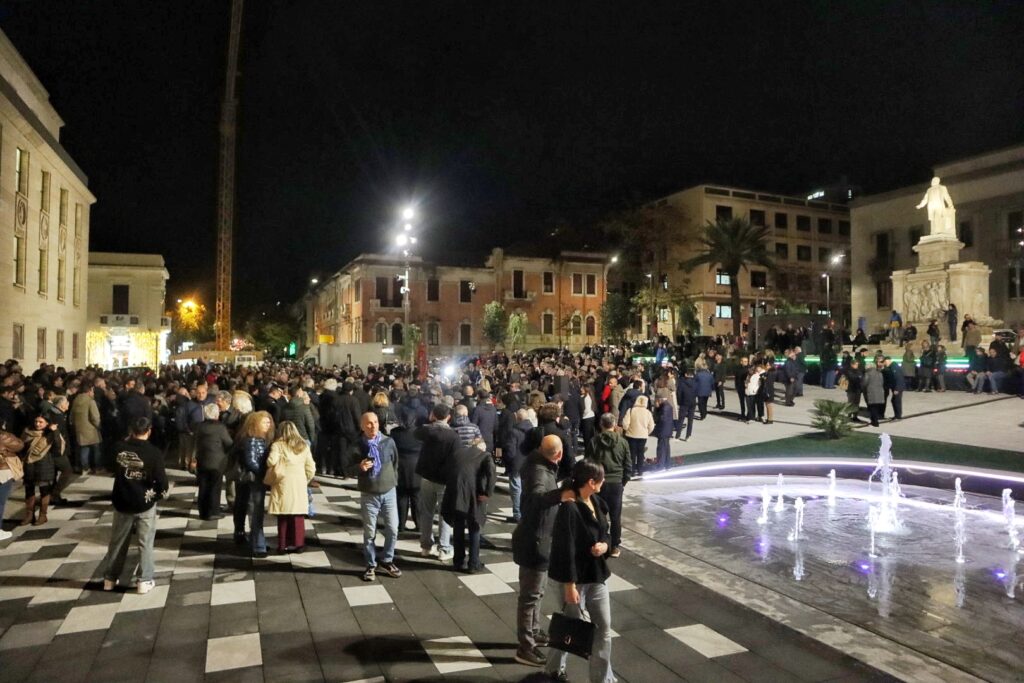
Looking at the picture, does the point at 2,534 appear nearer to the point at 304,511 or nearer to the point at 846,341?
the point at 304,511

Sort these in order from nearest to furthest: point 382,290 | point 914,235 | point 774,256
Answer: point 914,235 < point 382,290 < point 774,256

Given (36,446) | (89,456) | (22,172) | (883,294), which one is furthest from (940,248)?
(22,172)

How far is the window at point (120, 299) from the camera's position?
4772 centimetres

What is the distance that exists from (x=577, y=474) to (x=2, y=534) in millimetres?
7999

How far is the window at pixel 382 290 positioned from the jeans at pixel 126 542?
45825 millimetres

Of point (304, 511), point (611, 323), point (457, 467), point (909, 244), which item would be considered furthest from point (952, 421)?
point (611, 323)

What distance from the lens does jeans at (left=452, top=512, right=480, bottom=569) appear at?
6947 mm

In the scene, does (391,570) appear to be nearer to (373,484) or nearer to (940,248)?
(373,484)

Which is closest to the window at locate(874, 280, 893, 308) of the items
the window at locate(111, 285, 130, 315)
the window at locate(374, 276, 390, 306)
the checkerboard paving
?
the window at locate(374, 276, 390, 306)

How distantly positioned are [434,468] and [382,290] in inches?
1812

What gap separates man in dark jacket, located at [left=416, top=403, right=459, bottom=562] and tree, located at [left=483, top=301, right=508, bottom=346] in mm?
43527

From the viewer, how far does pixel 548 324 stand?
5691cm

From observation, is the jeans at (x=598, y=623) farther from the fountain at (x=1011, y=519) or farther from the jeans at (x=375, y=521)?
the fountain at (x=1011, y=519)

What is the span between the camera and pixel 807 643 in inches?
209
